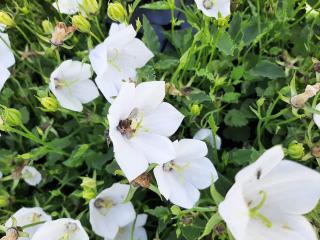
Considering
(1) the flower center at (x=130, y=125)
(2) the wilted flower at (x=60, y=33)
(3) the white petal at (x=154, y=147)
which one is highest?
(2) the wilted flower at (x=60, y=33)

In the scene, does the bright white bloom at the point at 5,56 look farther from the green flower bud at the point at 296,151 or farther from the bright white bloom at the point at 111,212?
the green flower bud at the point at 296,151

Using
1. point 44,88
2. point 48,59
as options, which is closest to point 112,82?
point 44,88

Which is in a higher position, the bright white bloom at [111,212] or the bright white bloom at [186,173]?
the bright white bloom at [186,173]

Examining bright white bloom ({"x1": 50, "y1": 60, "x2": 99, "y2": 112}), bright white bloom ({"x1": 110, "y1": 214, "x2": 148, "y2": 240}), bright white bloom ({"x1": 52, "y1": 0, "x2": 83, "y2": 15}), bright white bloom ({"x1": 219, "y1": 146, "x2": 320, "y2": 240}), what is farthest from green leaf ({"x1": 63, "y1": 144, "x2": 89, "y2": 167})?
bright white bloom ({"x1": 219, "y1": 146, "x2": 320, "y2": 240})

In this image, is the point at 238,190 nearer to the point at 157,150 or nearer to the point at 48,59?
the point at 157,150

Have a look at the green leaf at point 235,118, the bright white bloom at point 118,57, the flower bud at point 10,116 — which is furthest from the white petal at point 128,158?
the green leaf at point 235,118

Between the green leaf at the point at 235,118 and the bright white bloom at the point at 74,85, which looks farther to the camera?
the green leaf at the point at 235,118

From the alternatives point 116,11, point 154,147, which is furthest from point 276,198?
point 116,11
